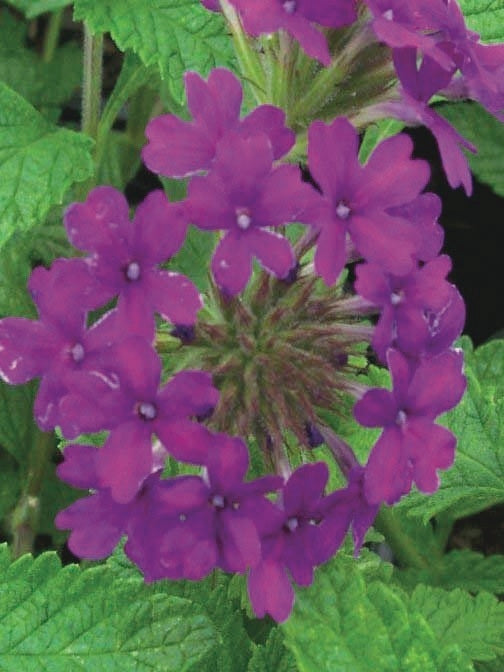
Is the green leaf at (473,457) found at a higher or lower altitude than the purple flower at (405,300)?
lower

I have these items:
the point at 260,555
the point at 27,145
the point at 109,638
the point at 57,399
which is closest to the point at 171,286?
the point at 57,399

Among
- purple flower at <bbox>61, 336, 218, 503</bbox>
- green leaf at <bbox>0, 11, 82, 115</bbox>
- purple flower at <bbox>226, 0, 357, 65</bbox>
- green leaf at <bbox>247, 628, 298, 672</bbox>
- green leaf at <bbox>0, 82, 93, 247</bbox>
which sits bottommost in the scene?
green leaf at <bbox>247, 628, 298, 672</bbox>

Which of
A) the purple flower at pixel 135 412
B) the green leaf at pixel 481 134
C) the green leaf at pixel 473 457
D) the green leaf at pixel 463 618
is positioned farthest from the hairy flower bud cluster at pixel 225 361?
the green leaf at pixel 481 134

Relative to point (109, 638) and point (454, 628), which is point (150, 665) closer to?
point (109, 638)

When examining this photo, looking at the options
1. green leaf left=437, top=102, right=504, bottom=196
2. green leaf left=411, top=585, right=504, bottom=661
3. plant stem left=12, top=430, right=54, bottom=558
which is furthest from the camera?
green leaf left=437, top=102, right=504, bottom=196

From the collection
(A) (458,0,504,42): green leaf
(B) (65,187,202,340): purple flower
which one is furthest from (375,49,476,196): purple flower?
(A) (458,0,504,42): green leaf

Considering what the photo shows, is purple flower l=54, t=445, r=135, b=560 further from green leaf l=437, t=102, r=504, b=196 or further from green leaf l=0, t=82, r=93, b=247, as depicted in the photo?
green leaf l=437, t=102, r=504, b=196

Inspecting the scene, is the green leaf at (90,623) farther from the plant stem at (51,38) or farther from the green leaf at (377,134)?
the plant stem at (51,38)
